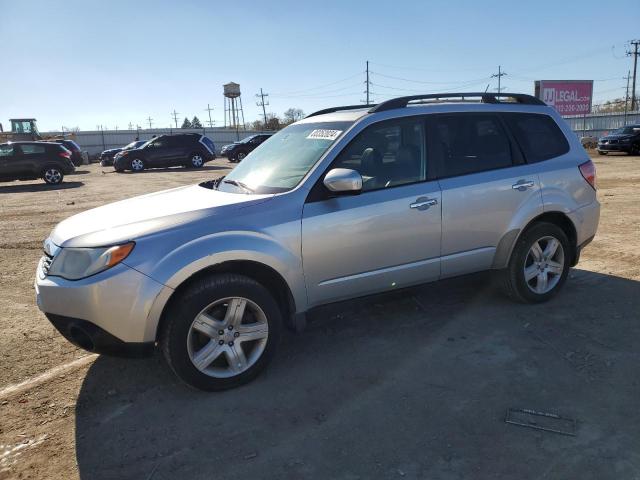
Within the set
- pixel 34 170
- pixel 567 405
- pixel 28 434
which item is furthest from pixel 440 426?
pixel 34 170

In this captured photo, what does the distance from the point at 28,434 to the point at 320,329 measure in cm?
A: 221

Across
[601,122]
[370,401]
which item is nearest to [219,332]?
[370,401]

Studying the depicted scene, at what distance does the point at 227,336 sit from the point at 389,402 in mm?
1123

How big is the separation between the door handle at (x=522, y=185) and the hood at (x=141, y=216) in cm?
219

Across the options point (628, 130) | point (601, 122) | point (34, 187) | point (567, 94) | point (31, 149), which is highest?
point (567, 94)

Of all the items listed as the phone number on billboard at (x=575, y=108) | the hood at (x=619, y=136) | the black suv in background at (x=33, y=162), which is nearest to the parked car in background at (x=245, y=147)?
the black suv in background at (x=33, y=162)

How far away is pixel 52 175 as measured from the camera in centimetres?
1847

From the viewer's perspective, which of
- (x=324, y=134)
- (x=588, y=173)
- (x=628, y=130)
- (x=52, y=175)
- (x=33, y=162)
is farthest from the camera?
(x=628, y=130)

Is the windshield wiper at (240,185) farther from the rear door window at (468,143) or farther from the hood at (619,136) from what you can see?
the hood at (619,136)

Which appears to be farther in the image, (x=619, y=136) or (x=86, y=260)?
(x=619, y=136)

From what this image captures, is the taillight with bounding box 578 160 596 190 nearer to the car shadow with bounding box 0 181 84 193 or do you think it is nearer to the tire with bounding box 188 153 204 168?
the car shadow with bounding box 0 181 84 193

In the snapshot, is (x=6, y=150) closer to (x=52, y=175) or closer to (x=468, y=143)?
(x=52, y=175)

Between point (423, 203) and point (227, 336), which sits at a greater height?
point (423, 203)

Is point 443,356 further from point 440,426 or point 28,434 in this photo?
point 28,434
